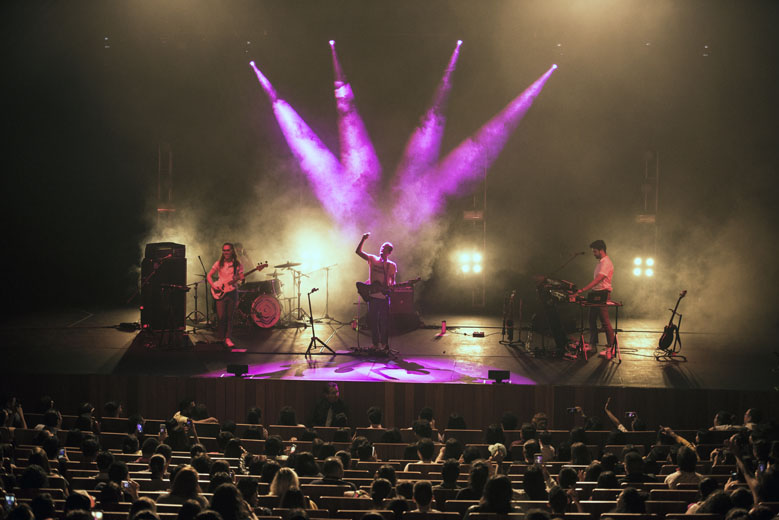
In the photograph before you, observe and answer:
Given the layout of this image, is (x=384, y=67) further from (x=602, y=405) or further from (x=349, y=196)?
(x=602, y=405)

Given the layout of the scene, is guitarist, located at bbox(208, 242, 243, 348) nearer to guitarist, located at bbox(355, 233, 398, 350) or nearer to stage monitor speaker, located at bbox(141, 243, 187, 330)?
stage monitor speaker, located at bbox(141, 243, 187, 330)

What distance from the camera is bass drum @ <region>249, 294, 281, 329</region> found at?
13.2m

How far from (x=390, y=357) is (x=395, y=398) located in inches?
71.3

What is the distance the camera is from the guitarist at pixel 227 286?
1155 centimetres

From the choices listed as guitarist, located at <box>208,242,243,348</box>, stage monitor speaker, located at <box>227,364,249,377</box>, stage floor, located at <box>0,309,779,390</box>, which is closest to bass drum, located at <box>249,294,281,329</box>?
stage floor, located at <box>0,309,779,390</box>

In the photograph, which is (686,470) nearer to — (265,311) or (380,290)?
(380,290)

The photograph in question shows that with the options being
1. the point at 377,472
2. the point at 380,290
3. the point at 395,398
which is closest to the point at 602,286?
the point at 380,290

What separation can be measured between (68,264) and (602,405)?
1227 cm

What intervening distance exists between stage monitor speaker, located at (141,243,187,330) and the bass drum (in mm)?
1418

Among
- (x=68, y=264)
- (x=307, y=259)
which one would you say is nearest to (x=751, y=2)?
(x=307, y=259)

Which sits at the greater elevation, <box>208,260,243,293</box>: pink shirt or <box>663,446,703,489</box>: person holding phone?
<box>208,260,243,293</box>: pink shirt

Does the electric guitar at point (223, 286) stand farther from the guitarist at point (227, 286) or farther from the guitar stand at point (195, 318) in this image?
the guitar stand at point (195, 318)

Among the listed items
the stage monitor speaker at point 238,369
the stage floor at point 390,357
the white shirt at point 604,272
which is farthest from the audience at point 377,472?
the white shirt at point 604,272

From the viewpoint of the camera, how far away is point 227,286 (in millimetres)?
11594
